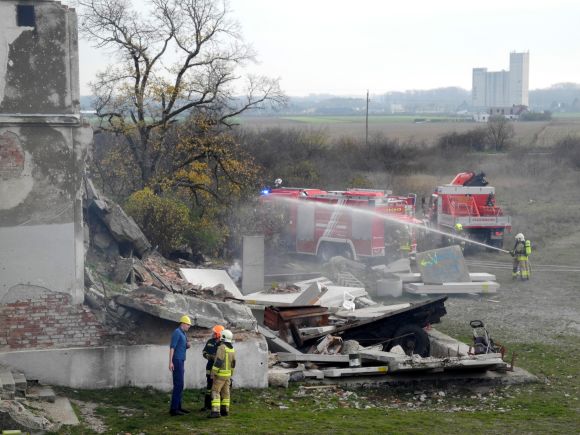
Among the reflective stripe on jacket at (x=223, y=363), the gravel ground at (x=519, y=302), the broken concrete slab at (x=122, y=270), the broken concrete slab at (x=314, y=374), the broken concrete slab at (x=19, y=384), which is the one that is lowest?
the gravel ground at (x=519, y=302)

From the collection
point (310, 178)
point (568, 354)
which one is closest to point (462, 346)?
point (568, 354)

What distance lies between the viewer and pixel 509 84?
18638 centimetres

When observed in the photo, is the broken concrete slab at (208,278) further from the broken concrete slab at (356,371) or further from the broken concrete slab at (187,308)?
the broken concrete slab at (356,371)

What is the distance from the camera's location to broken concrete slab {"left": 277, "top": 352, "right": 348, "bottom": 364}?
1373 centimetres

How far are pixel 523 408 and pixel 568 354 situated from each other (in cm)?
388

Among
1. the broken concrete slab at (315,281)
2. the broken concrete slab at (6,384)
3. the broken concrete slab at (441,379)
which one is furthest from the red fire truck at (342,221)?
the broken concrete slab at (6,384)

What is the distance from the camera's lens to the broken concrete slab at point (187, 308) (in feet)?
42.3

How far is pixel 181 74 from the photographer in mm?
29031

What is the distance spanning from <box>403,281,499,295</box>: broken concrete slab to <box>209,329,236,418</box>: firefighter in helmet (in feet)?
35.7

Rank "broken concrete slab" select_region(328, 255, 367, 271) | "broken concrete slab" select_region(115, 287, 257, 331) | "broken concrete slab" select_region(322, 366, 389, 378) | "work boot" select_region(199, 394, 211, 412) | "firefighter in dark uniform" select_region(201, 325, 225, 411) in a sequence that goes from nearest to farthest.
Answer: "firefighter in dark uniform" select_region(201, 325, 225, 411) < "work boot" select_region(199, 394, 211, 412) < "broken concrete slab" select_region(115, 287, 257, 331) < "broken concrete slab" select_region(322, 366, 389, 378) < "broken concrete slab" select_region(328, 255, 367, 271)

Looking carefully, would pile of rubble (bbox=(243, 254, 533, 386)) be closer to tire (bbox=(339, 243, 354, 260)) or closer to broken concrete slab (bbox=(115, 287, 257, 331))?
broken concrete slab (bbox=(115, 287, 257, 331))

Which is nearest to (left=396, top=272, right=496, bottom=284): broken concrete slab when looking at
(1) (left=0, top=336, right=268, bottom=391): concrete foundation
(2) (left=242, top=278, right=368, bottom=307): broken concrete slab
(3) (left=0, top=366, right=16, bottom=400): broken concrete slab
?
(2) (left=242, top=278, right=368, bottom=307): broken concrete slab

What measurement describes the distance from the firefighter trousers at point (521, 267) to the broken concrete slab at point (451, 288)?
8.20 ft

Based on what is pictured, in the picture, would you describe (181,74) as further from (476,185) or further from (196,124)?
(476,185)
